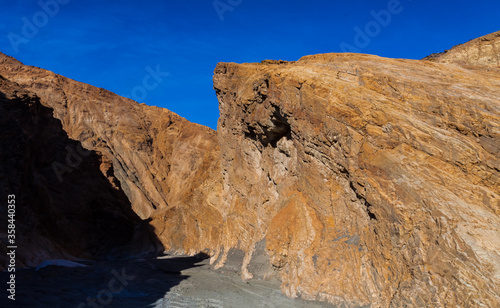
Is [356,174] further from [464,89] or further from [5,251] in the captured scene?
[5,251]

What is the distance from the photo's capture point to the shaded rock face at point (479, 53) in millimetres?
29406

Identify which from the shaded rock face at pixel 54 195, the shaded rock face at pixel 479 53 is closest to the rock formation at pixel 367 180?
the shaded rock face at pixel 479 53

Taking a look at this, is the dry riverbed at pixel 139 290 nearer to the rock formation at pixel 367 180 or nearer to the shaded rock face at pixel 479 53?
the rock formation at pixel 367 180

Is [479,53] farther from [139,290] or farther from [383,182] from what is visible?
[139,290]

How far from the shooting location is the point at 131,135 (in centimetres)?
8544

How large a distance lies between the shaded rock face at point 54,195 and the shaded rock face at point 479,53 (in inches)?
1237

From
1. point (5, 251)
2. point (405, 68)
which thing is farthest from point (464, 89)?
point (5, 251)

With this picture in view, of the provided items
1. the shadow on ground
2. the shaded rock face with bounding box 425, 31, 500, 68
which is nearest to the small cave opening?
the shadow on ground

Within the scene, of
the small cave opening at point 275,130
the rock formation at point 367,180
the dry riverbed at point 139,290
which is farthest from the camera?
the small cave opening at point 275,130

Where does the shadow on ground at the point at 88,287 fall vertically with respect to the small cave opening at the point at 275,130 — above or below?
below

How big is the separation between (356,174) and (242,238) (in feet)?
37.9

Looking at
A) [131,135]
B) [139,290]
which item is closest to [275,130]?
[139,290]

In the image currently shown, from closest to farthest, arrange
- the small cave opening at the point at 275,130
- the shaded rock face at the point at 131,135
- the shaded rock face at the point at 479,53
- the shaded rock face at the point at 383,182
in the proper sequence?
the shaded rock face at the point at 383,182 → the small cave opening at the point at 275,130 → the shaded rock face at the point at 479,53 → the shaded rock face at the point at 131,135

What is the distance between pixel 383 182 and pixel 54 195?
40.0 metres
